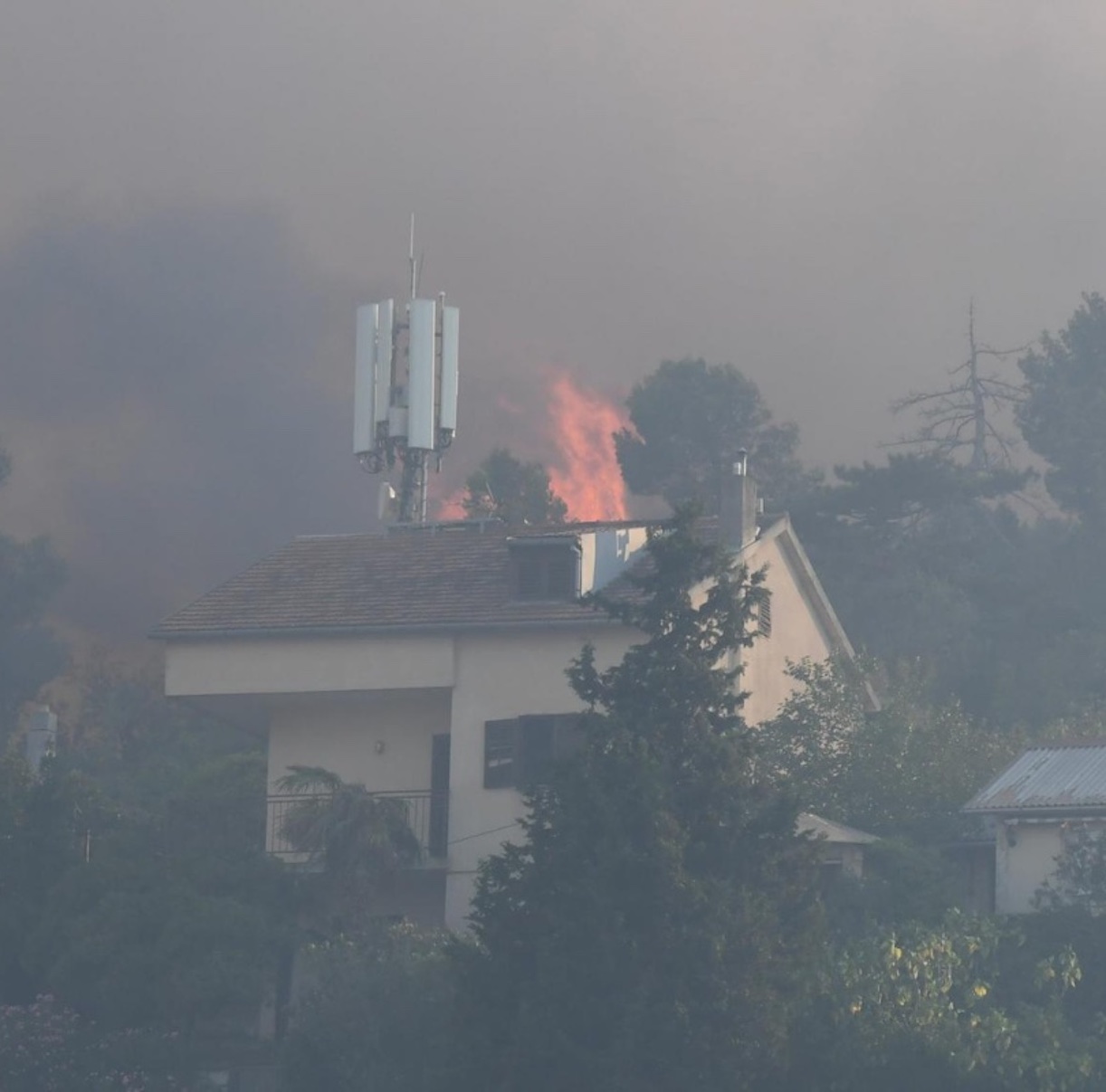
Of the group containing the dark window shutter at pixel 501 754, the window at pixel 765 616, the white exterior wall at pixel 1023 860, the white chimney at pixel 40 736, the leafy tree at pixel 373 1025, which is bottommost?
the leafy tree at pixel 373 1025

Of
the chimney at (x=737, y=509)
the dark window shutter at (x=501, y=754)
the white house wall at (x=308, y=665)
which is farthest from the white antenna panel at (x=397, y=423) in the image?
the dark window shutter at (x=501, y=754)

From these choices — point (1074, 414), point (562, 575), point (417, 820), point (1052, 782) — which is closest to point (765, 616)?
point (562, 575)

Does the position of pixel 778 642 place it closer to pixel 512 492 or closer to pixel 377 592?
pixel 377 592

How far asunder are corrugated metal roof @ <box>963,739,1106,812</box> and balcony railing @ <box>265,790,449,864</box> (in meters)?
8.77

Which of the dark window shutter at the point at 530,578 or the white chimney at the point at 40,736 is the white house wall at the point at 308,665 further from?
the white chimney at the point at 40,736

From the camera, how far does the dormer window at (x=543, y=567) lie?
38.8m

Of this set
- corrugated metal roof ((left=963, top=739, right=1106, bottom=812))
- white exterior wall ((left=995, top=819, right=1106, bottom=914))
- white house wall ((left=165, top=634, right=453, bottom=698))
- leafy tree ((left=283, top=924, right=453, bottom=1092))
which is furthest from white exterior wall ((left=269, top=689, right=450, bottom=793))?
white exterior wall ((left=995, top=819, right=1106, bottom=914))

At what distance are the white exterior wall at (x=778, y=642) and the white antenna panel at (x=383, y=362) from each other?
1278 centimetres

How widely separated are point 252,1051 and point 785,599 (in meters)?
14.4

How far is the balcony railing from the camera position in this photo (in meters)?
37.5

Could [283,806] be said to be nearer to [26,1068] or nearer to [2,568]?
[26,1068]

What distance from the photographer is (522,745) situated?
3781cm

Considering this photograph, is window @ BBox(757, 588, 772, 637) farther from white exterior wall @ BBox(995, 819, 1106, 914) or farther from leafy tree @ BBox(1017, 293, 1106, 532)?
leafy tree @ BBox(1017, 293, 1106, 532)

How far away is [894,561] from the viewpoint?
61906 mm
